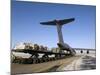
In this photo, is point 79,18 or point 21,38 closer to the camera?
point 21,38

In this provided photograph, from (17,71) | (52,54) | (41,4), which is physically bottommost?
(17,71)

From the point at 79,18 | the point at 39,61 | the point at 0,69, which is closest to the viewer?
the point at 0,69

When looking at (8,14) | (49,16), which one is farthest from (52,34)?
(8,14)

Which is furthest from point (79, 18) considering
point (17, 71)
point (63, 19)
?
point (17, 71)

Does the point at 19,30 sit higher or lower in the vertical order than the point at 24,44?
higher

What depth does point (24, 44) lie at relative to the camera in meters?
2.83

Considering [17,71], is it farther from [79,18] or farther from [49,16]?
[79,18]

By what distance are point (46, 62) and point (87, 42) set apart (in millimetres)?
671

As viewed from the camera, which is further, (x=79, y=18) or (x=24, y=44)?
(x=79, y=18)

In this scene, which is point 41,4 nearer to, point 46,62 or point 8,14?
point 8,14

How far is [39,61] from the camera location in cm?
290

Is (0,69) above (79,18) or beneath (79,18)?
beneath

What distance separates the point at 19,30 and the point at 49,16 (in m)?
0.45

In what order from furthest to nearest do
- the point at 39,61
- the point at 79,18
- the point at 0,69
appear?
the point at 79,18, the point at 39,61, the point at 0,69
